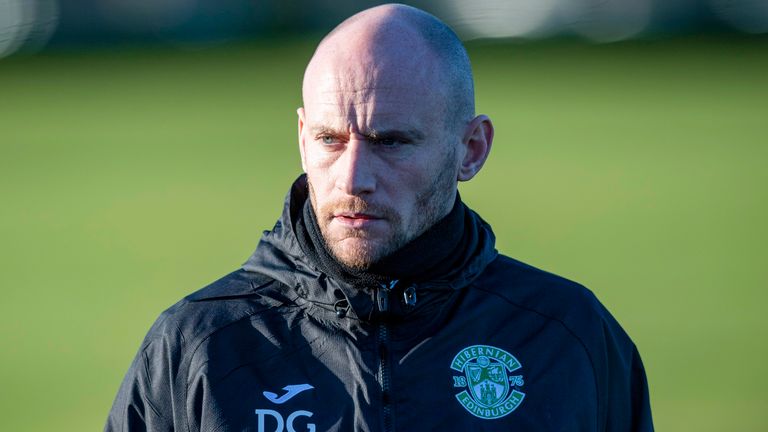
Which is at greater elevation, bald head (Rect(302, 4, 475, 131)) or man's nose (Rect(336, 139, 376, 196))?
bald head (Rect(302, 4, 475, 131))

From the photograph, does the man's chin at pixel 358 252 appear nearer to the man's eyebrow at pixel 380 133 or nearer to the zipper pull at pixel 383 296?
the zipper pull at pixel 383 296

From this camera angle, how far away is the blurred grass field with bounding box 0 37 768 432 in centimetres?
639

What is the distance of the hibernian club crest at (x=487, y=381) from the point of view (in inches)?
95.7

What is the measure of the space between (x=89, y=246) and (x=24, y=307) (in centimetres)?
100

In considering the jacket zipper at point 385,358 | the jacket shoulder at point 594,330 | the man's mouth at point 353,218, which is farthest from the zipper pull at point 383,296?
the jacket shoulder at point 594,330

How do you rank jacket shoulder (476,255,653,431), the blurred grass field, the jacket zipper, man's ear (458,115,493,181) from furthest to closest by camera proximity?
the blurred grass field < man's ear (458,115,493,181) < jacket shoulder (476,255,653,431) < the jacket zipper

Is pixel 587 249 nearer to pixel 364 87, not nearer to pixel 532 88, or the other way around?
pixel 532 88

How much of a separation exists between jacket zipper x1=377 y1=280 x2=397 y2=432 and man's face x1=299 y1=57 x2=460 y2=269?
70mm

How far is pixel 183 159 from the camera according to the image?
32.3 ft

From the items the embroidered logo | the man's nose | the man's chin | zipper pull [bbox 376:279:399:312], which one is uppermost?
the man's nose

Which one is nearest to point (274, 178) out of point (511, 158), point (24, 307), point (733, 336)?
point (511, 158)

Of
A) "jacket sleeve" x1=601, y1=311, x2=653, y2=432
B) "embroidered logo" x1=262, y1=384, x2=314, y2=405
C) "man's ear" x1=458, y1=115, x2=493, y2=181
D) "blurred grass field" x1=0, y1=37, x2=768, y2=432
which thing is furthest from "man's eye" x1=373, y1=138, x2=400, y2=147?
"blurred grass field" x1=0, y1=37, x2=768, y2=432

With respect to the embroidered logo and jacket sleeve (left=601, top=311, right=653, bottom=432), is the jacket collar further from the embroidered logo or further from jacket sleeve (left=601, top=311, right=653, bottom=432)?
jacket sleeve (left=601, top=311, right=653, bottom=432)

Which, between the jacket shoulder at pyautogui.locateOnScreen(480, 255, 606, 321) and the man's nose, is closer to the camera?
the man's nose
